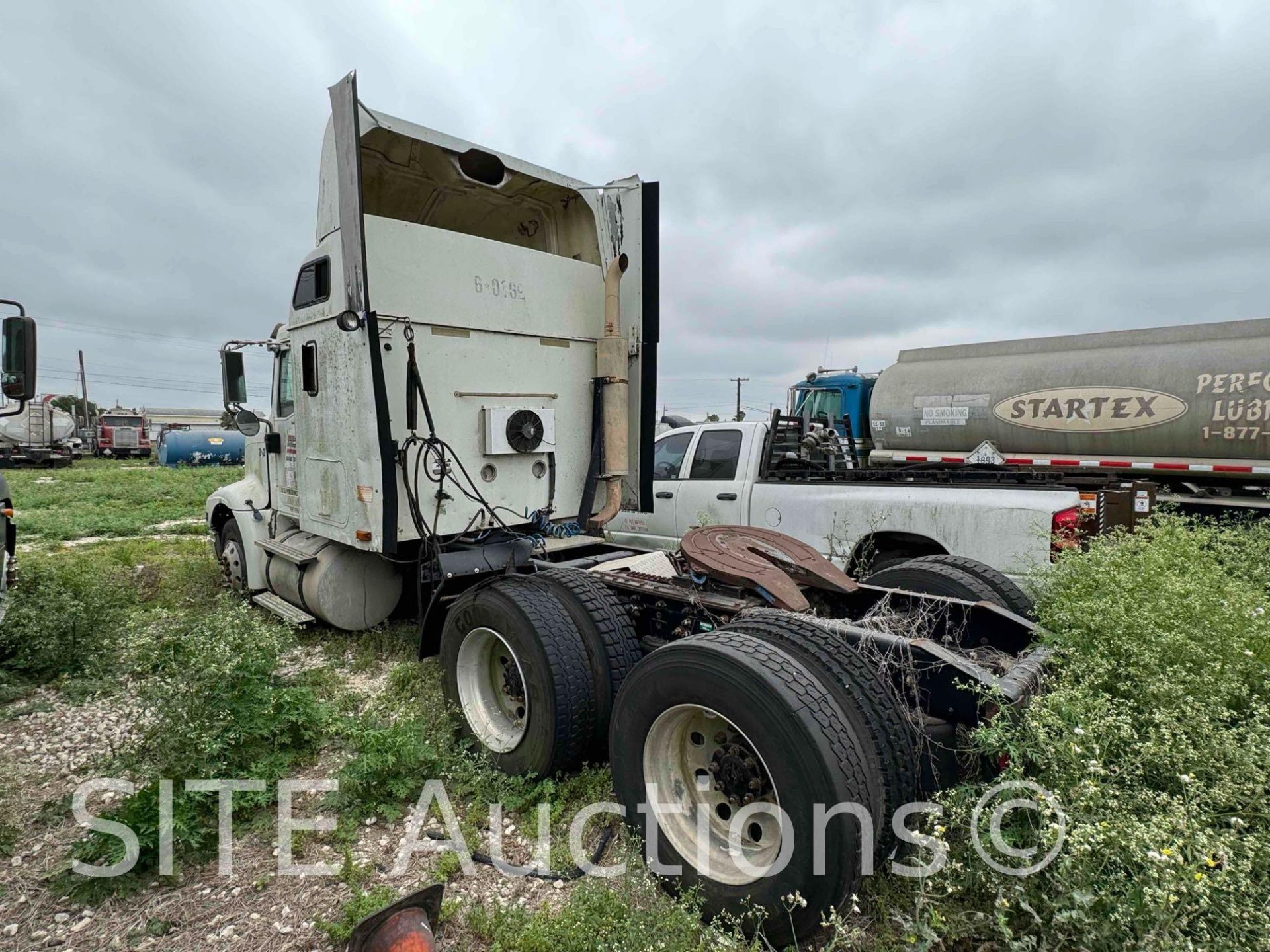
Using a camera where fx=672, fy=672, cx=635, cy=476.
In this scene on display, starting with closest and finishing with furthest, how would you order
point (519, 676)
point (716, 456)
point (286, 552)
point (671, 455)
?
point (519, 676) → point (286, 552) → point (716, 456) → point (671, 455)

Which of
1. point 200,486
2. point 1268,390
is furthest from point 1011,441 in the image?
point 200,486

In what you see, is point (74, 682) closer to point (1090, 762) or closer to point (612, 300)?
point (612, 300)

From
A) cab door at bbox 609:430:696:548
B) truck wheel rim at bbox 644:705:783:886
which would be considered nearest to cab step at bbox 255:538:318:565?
cab door at bbox 609:430:696:548

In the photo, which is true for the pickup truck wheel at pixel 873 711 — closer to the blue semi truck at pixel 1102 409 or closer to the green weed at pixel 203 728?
the green weed at pixel 203 728

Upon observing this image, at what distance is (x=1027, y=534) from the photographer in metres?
4.81

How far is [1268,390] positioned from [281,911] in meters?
10.5

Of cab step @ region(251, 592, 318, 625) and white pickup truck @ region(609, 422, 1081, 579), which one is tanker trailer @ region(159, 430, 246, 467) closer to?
cab step @ region(251, 592, 318, 625)

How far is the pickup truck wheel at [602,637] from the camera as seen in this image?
327 centimetres

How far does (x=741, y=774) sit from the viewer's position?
7.88 feet

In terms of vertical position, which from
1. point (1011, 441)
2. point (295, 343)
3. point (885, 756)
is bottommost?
point (885, 756)

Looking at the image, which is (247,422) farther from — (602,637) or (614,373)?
(602,637)

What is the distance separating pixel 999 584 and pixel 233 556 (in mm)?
6785

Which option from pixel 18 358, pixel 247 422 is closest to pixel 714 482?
pixel 247 422

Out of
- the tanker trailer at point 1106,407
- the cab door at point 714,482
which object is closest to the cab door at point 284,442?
the cab door at point 714,482
